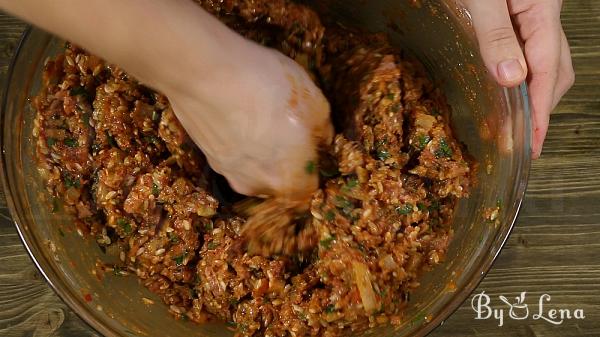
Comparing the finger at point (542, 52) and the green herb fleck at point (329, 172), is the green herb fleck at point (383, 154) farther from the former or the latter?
the finger at point (542, 52)

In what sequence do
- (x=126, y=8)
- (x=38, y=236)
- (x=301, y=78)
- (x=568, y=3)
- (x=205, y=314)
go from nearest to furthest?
(x=126, y=8) < (x=301, y=78) < (x=38, y=236) < (x=205, y=314) < (x=568, y=3)

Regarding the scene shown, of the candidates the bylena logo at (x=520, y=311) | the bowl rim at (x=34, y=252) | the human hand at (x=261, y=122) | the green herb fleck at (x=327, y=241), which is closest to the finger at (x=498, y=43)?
the human hand at (x=261, y=122)

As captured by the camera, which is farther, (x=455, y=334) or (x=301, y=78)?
(x=455, y=334)

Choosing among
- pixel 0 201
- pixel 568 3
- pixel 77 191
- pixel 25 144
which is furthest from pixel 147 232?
pixel 568 3

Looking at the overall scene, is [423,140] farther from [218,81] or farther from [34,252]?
[34,252]

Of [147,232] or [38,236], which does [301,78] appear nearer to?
[147,232]

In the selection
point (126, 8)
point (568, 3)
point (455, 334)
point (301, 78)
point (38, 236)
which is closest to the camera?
point (126, 8)

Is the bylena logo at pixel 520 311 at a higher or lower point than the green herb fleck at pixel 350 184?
lower

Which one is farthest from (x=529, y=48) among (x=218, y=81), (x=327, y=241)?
(x=218, y=81)

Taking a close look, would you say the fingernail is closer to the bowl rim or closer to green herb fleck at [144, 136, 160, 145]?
green herb fleck at [144, 136, 160, 145]
